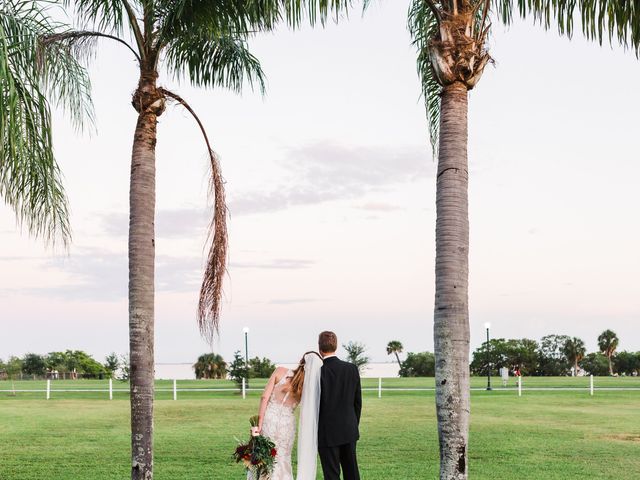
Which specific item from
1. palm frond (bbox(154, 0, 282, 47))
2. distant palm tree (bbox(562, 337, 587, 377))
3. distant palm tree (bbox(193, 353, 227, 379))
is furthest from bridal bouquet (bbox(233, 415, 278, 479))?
distant palm tree (bbox(562, 337, 587, 377))

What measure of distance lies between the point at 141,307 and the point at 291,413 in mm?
3019

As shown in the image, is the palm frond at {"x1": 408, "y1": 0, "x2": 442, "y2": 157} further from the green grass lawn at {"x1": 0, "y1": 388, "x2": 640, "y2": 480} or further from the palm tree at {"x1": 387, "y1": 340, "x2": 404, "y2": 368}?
the palm tree at {"x1": 387, "y1": 340, "x2": 404, "y2": 368}

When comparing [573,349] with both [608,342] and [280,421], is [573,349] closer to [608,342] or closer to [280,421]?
[608,342]

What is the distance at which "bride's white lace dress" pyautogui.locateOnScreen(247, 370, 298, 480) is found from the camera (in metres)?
9.91

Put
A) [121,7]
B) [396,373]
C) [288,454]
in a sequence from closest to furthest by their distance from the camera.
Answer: [288,454] < [121,7] < [396,373]

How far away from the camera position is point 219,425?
23797 millimetres

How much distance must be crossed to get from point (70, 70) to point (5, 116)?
588 cm

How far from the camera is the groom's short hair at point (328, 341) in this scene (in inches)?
367

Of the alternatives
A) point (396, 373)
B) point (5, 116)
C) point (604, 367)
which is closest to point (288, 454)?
point (5, 116)

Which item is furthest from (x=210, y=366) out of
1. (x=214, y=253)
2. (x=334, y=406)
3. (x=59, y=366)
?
(x=334, y=406)

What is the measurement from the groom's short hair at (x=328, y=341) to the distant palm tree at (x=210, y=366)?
4666cm

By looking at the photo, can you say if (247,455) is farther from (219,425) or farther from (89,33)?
(219,425)

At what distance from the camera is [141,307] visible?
39.0 feet

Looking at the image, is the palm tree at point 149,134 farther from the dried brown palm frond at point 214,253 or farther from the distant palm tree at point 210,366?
the distant palm tree at point 210,366
